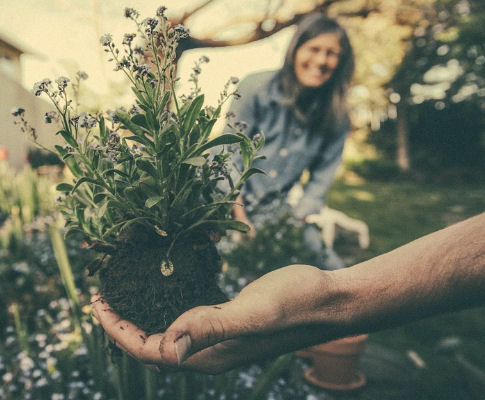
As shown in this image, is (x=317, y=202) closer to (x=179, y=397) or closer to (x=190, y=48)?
(x=179, y=397)

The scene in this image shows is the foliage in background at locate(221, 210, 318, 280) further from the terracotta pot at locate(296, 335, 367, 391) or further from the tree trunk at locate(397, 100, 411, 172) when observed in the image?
the tree trunk at locate(397, 100, 411, 172)

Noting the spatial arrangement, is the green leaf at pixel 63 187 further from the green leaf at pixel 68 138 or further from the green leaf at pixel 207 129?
the green leaf at pixel 207 129

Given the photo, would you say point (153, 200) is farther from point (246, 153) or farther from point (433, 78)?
point (433, 78)

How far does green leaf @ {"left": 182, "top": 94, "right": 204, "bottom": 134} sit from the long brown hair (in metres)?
2.08

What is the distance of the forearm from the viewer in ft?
3.52

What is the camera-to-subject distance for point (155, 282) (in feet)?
3.76

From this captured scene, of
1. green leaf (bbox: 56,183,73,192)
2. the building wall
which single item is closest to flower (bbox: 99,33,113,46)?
green leaf (bbox: 56,183,73,192)

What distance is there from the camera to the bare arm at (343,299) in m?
1.02

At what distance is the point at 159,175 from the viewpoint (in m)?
1.08

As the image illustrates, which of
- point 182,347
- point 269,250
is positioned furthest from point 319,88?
point 182,347

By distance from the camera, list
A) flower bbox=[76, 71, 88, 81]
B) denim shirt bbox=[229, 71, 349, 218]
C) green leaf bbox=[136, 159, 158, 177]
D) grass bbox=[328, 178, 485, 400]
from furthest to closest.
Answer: denim shirt bbox=[229, 71, 349, 218] → grass bbox=[328, 178, 485, 400] → flower bbox=[76, 71, 88, 81] → green leaf bbox=[136, 159, 158, 177]

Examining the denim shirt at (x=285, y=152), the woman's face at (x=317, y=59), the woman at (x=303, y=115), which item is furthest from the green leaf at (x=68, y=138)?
the woman's face at (x=317, y=59)

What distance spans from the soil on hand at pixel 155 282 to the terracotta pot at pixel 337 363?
1.35m

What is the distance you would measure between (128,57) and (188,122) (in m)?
0.22
